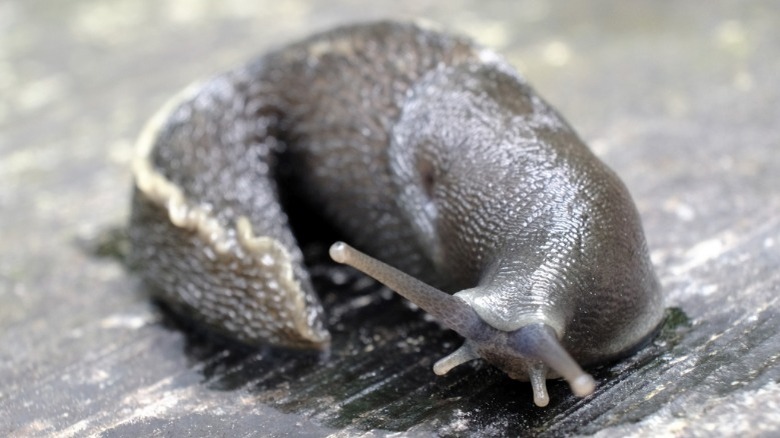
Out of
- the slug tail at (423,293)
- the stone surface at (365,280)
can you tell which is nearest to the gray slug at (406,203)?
the slug tail at (423,293)

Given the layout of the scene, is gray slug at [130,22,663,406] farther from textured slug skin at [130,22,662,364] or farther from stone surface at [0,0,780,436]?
stone surface at [0,0,780,436]

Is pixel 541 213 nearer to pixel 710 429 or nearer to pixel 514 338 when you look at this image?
pixel 514 338

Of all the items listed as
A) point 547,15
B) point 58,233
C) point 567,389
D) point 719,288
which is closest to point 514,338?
point 567,389

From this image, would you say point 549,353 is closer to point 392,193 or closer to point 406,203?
point 406,203

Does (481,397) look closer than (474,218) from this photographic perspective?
Yes

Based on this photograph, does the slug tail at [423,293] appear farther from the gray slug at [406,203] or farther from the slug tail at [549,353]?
the slug tail at [549,353]

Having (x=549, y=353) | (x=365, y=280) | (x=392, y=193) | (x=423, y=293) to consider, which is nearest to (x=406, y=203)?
(x=392, y=193)
